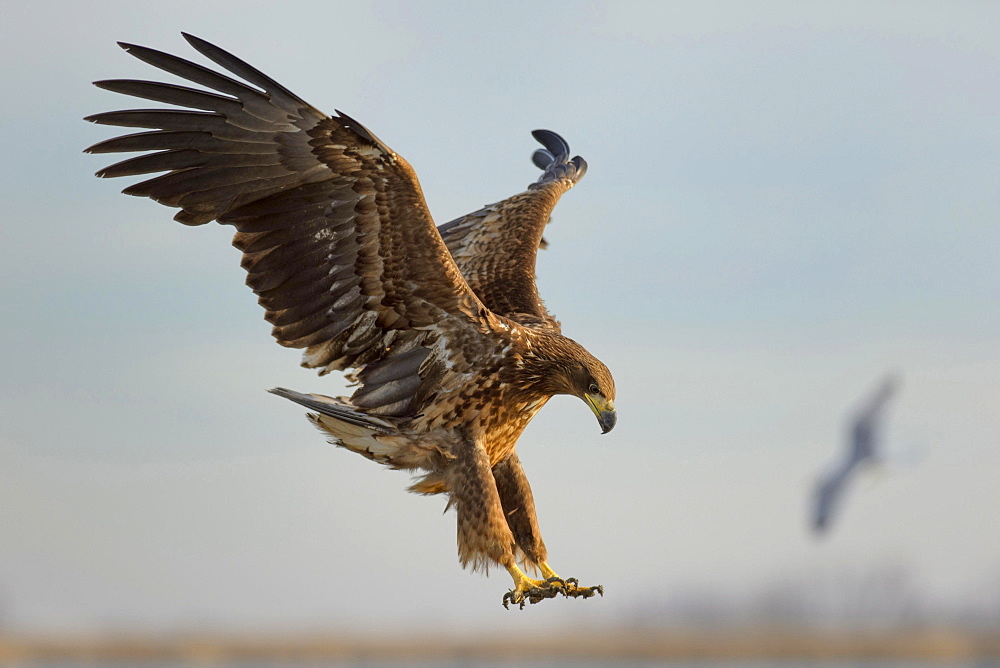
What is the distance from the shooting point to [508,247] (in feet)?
30.6

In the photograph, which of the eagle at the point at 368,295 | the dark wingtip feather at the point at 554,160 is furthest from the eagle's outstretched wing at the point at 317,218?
the dark wingtip feather at the point at 554,160

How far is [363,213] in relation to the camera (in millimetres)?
7188

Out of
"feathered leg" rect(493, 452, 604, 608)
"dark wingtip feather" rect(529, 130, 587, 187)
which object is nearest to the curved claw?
"feathered leg" rect(493, 452, 604, 608)

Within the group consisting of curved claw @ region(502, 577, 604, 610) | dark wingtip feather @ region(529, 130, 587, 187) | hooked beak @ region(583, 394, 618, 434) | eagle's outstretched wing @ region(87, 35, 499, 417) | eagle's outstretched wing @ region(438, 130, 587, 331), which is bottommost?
curved claw @ region(502, 577, 604, 610)

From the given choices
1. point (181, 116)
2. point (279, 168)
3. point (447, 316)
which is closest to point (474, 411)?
point (447, 316)

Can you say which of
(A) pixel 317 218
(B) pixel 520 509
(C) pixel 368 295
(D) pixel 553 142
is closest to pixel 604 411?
(B) pixel 520 509

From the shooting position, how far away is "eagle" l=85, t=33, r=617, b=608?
7.00m

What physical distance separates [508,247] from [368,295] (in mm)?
2064

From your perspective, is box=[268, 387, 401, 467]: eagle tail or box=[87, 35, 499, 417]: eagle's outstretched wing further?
box=[268, 387, 401, 467]: eagle tail

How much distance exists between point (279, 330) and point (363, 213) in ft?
2.67

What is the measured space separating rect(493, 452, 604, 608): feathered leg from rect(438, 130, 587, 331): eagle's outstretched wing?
92cm

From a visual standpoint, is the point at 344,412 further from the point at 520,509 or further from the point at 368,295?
the point at 520,509

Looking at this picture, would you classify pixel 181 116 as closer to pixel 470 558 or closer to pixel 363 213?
pixel 363 213

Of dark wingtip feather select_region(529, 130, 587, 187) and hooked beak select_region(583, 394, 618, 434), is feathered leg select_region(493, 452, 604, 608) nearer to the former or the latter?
hooked beak select_region(583, 394, 618, 434)
